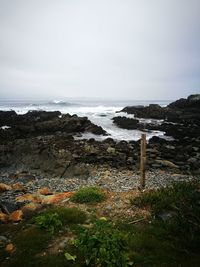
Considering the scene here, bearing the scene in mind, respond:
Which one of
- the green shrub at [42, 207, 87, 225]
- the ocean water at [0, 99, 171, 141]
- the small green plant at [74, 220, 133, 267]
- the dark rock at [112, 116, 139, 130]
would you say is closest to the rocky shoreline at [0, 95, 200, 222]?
the green shrub at [42, 207, 87, 225]

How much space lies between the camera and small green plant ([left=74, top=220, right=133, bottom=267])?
16.8ft

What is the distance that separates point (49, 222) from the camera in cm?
691

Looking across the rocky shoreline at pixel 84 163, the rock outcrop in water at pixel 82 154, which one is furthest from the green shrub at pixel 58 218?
the rock outcrop in water at pixel 82 154

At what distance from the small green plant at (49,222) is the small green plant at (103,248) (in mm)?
1162

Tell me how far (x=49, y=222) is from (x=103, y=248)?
2185 mm

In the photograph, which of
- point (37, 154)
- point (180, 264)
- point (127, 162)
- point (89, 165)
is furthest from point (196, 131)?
point (180, 264)

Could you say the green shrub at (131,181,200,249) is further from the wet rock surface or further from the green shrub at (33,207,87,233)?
the wet rock surface

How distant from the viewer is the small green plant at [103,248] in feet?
16.8

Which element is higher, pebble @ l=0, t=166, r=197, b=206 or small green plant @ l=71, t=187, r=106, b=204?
small green plant @ l=71, t=187, r=106, b=204

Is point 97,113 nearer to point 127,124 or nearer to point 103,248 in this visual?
point 127,124

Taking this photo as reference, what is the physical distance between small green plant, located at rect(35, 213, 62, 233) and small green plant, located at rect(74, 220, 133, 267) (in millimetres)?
1162

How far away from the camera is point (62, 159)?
60.2 feet

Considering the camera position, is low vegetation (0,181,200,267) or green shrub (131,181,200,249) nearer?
low vegetation (0,181,200,267)

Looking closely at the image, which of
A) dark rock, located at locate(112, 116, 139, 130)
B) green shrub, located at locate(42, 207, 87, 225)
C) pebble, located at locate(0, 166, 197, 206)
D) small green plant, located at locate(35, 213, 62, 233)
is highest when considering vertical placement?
small green plant, located at locate(35, 213, 62, 233)
